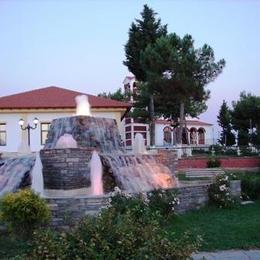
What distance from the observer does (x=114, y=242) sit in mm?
4641

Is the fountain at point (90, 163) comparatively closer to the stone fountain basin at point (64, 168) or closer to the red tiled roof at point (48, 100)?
the stone fountain basin at point (64, 168)

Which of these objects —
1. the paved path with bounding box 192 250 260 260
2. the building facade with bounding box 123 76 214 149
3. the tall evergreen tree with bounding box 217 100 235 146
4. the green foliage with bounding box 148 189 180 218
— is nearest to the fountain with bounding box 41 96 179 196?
the green foliage with bounding box 148 189 180 218

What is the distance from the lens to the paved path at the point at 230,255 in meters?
7.19

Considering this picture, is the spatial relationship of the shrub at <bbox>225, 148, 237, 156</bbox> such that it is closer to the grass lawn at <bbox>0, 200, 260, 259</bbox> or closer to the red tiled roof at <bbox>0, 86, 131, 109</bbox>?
the red tiled roof at <bbox>0, 86, 131, 109</bbox>

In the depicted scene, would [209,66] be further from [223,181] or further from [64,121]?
[223,181]

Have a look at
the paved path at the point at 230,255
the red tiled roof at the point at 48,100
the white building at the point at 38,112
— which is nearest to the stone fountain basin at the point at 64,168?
Answer: the paved path at the point at 230,255

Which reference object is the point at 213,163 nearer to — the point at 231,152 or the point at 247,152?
the point at 247,152

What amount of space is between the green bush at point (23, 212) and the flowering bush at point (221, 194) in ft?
18.2

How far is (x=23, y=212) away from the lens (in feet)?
26.8

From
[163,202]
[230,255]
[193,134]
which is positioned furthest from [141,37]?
[230,255]

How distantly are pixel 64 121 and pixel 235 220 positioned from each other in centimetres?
754

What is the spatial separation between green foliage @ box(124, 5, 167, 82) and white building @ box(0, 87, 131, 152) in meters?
5.21

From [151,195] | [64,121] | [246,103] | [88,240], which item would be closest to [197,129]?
[246,103]

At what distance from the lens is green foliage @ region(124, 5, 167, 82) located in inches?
1662
